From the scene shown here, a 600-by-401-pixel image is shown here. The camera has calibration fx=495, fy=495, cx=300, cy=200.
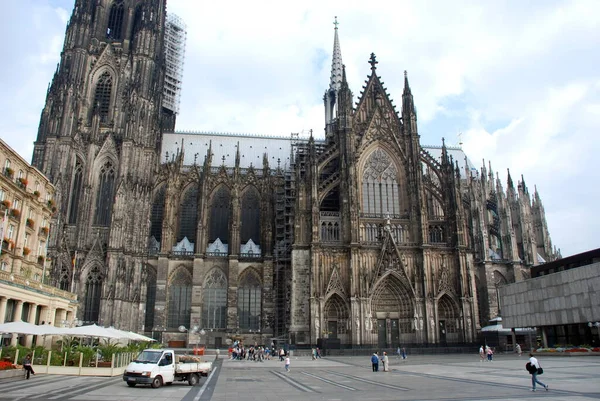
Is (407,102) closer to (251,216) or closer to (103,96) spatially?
(251,216)

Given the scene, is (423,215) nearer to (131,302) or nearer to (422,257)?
(422,257)

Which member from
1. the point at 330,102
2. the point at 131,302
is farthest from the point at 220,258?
the point at 330,102

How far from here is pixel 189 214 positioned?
59438 millimetres

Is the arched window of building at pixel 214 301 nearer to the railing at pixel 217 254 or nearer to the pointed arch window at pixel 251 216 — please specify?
the railing at pixel 217 254

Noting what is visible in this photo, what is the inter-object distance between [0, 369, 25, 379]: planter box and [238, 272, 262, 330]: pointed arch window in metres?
32.1

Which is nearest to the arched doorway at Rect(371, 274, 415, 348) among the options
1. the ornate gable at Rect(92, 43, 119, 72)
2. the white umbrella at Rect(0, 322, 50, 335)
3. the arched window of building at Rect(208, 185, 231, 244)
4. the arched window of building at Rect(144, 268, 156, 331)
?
the arched window of building at Rect(208, 185, 231, 244)

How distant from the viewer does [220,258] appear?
183 ft

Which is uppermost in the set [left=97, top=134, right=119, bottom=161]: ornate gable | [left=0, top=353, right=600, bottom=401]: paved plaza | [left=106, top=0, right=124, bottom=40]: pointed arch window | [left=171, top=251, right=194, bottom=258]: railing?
[left=106, top=0, right=124, bottom=40]: pointed arch window

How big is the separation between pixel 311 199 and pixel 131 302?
829 inches

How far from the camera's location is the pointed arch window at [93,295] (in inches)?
1964

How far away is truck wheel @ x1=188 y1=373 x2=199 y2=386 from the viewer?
22103mm

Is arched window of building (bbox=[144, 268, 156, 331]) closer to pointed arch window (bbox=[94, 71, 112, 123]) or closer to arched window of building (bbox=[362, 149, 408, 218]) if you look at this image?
pointed arch window (bbox=[94, 71, 112, 123])

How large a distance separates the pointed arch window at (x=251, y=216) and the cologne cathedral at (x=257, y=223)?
0.47 feet

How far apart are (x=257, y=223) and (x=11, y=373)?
3867 centimetres
